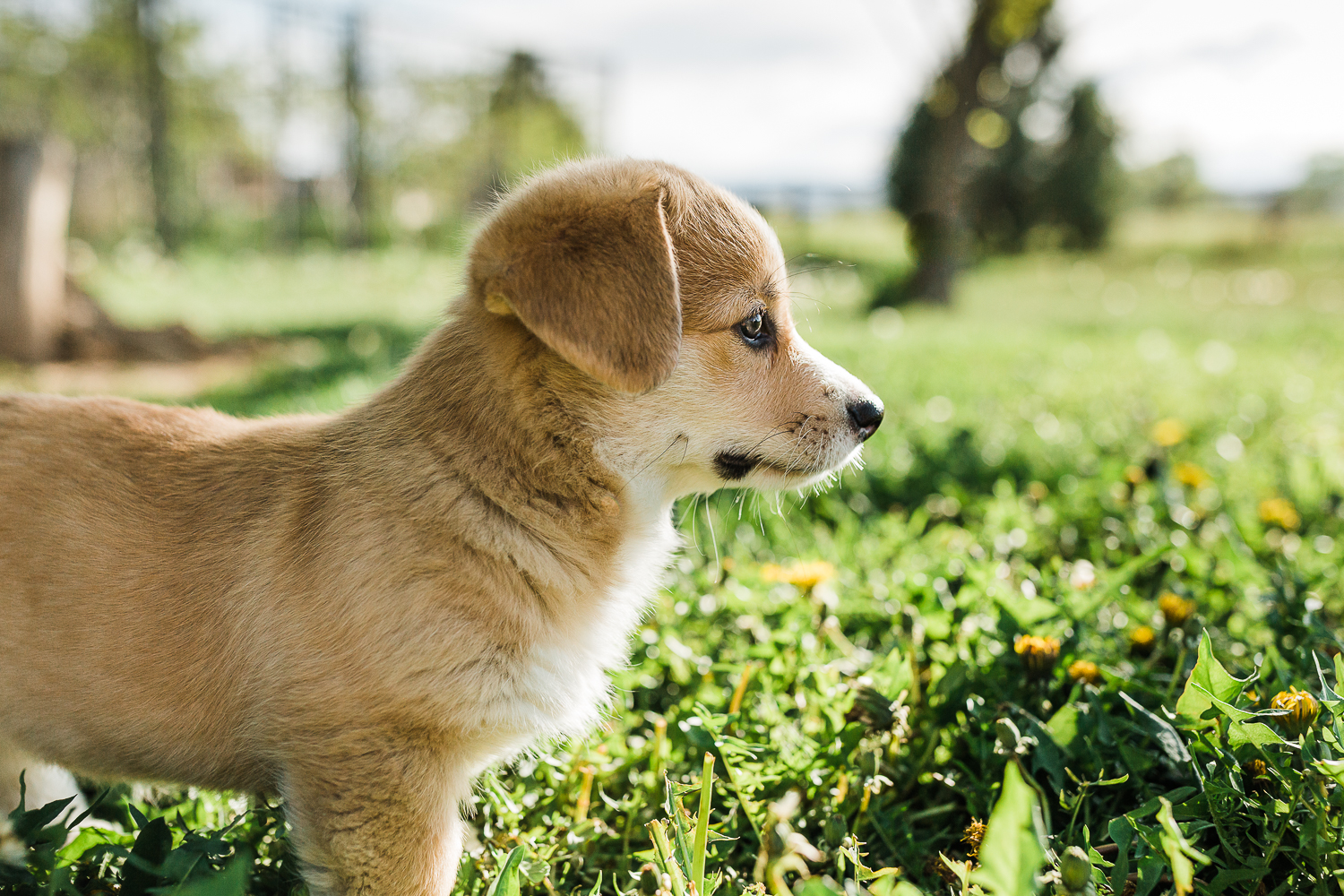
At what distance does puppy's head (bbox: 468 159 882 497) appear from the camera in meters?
1.75

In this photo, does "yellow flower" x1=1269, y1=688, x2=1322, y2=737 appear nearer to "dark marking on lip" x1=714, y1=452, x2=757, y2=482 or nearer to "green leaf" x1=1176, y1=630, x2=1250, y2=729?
"green leaf" x1=1176, y1=630, x2=1250, y2=729

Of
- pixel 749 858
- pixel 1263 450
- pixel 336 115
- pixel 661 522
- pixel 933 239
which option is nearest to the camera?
pixel 749 858

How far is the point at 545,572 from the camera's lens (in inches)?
70.9

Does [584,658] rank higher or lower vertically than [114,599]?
lower

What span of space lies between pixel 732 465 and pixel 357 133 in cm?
1341

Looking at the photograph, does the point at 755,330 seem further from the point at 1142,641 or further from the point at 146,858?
the point at 146,858

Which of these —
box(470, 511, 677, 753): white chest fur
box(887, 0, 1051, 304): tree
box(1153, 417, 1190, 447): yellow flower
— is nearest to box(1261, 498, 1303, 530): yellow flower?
box(1153, 417, 1190, 447): yellow flower

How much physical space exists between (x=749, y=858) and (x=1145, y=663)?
3.71 feet

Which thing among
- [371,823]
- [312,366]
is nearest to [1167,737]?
[371,823]

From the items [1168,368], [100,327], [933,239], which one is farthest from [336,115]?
[1168,368]

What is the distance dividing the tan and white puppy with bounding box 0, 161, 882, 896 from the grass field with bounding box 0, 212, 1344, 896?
21cm

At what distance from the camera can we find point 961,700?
210 cm

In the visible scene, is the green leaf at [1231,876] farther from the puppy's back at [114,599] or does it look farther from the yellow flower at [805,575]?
the puppy's back at [114,599]

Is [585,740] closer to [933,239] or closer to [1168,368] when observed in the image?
[1168,368]
